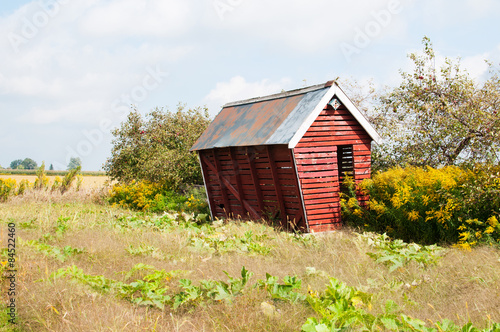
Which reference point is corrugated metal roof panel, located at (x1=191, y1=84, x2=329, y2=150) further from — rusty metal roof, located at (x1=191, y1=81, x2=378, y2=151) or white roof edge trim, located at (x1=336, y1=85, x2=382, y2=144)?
white roof edge trim, located at (x1=336, y1=85, x2=382, y2=144)

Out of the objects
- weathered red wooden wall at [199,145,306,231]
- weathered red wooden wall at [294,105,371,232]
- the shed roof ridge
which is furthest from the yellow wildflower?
the shed roof ridge

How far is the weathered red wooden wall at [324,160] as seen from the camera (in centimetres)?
1060

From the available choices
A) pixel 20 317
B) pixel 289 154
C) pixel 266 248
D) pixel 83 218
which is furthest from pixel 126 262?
pixel 83 218

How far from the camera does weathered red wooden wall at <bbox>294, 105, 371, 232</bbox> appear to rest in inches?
417

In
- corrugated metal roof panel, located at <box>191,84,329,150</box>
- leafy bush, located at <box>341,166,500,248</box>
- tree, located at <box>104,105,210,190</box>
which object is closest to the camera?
leafy bush, located at <box>341,166,500,248</box>

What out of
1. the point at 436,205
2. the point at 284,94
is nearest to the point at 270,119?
the point at 284,94

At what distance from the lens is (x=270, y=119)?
1188 centimetres

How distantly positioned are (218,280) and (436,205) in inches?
216

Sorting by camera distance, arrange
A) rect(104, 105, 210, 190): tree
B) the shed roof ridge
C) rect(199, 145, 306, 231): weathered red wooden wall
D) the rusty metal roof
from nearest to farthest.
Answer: the rusty metal roof, rect(199, 145, 306, 231): weathered red wooden wall, the shed roof ridge, rect(104, 105, 210, 190): tree

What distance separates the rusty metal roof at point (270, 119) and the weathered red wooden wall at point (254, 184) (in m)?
0.31

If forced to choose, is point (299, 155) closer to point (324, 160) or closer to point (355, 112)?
point (324, 160)

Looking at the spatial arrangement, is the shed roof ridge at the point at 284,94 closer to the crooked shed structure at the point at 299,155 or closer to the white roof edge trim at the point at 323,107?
the crooked shed structure at the point at 299,155

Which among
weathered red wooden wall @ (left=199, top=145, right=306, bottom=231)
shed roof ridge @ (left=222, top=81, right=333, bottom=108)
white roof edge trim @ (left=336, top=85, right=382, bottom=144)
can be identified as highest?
shed roof ridge @ (left=222, top=81, right=333, bottom=108)

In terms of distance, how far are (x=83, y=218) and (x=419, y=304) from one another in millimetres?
9407
